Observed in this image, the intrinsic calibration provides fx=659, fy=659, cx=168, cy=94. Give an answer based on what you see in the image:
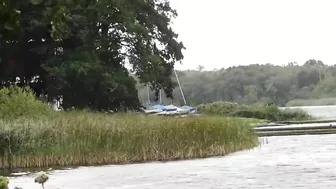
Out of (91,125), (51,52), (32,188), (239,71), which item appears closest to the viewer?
(32,188)

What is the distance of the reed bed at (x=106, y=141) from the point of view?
2177 cm

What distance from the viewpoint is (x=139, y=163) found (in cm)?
2164

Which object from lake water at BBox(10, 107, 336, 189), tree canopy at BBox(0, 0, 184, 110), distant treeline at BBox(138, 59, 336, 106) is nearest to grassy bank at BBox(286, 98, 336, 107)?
distant treeline at BBox(138, 59, 336, 106)

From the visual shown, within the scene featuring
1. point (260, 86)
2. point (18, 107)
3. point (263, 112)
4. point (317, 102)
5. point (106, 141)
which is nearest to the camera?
point (106, 141)

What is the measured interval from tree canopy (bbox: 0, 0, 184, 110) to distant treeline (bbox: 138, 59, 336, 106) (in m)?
60.7

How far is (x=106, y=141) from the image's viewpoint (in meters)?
22.3

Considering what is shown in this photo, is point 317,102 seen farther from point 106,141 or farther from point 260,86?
point 106,141

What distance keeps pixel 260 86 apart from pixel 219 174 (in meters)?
96.0

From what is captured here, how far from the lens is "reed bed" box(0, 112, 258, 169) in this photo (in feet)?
71.4

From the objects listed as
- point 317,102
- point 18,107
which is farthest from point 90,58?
point 317,102

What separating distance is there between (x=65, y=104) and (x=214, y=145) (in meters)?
20.3

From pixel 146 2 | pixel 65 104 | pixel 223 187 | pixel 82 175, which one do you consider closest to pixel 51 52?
pixel 65 104

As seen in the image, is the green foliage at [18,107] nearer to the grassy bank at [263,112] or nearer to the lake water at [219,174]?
the lake water at [219,174]

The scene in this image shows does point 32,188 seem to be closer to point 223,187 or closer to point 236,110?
point 223,187
